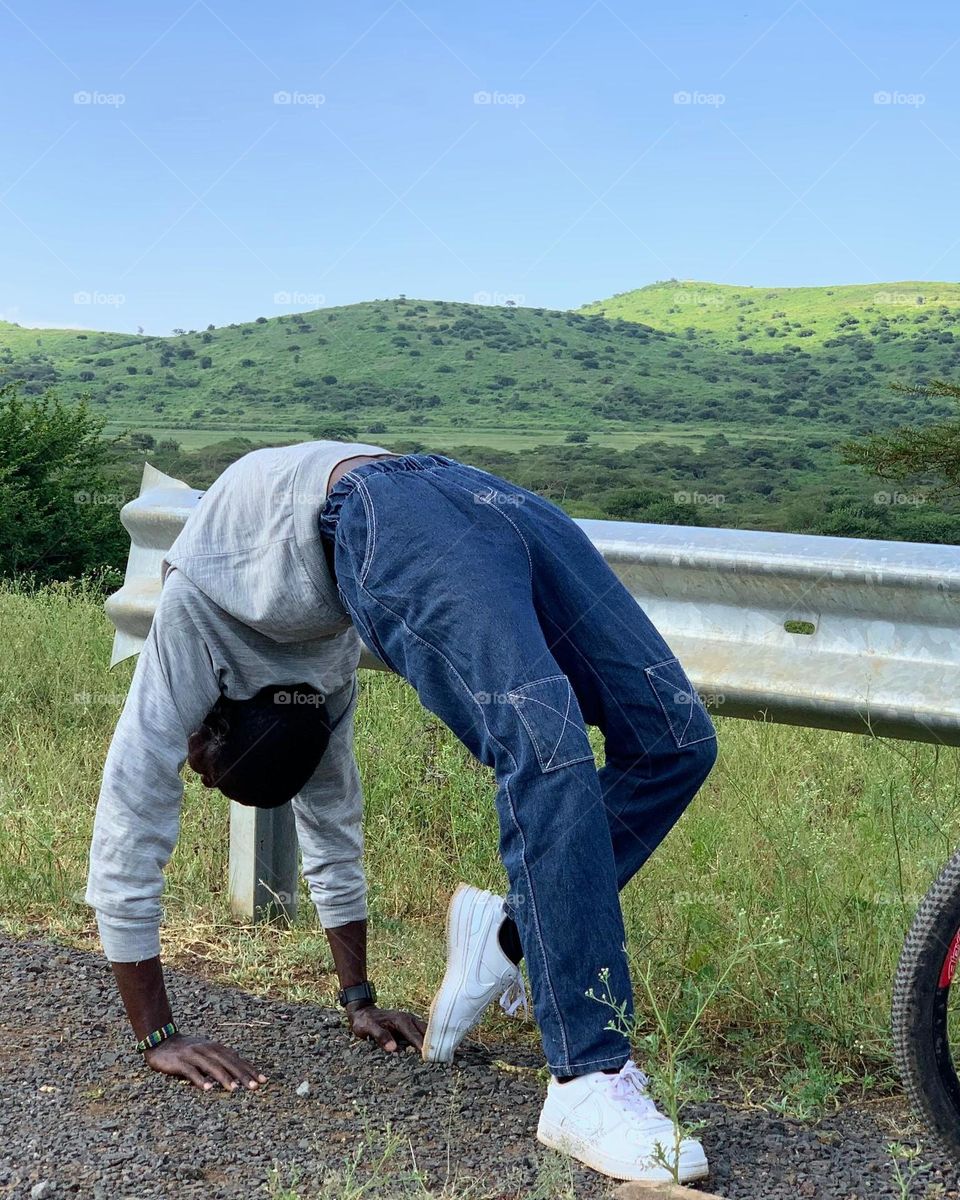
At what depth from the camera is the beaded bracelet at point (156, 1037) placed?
2.93 meters

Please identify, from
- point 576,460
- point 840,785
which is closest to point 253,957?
point 840,785

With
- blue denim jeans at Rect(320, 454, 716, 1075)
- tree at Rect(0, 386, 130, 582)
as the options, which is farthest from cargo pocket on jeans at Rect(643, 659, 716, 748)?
tree at Rect(0, 386, 130, 582)

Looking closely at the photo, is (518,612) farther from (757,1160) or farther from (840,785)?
(840,785)

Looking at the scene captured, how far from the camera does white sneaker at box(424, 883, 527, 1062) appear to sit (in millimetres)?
2857

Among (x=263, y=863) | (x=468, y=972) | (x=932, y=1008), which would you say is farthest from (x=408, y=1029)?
(x=932, y=1008)

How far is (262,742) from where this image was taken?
289 cm

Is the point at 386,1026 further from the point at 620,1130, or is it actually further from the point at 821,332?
the point at 821,332

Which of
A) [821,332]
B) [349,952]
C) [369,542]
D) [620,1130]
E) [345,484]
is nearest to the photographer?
[620,1130]

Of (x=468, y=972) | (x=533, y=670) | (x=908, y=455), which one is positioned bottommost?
(x=908, y=455)

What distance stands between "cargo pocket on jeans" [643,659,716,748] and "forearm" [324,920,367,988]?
3.30ft

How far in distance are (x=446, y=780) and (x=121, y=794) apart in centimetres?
193

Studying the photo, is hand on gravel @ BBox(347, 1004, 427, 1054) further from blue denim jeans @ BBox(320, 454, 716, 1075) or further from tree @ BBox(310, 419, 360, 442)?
tree @ BBox(310, 419, 360, 442)

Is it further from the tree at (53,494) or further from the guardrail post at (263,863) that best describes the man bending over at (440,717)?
the tree at (53,494)

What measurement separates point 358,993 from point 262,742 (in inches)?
28.5
